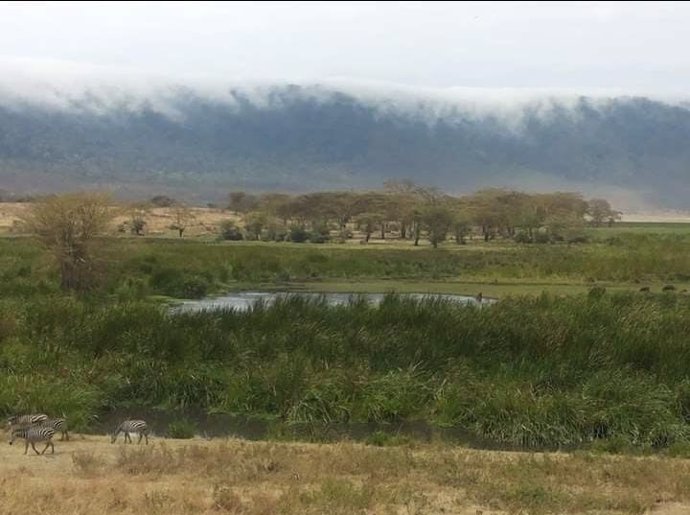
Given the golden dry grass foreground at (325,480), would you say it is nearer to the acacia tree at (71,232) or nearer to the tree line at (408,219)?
the acacia tree at (71,232)

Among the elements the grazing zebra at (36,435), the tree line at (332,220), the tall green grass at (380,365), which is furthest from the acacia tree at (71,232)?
the grazing zebra at (36,435)

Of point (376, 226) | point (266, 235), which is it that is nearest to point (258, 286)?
point (266, 235)

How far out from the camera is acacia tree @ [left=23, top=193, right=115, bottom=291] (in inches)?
1313

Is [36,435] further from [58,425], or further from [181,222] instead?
[181,222]

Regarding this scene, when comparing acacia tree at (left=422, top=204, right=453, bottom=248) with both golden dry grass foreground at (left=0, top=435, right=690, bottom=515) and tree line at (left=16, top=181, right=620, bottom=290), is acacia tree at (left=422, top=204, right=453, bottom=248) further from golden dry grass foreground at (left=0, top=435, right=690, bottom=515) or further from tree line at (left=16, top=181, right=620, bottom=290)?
golden dry grass foreground at (left=0, top=435, right=690, bottom=515)

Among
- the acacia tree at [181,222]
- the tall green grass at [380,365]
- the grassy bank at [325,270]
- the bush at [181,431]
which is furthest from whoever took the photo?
the acacia tree at [181,222]

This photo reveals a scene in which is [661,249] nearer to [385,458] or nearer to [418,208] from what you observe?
[418,208]

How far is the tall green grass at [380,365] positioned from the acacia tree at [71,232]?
31.5 feet

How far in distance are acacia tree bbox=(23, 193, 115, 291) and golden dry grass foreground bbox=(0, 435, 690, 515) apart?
19.8 metres

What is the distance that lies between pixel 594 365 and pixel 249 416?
24.9 ft

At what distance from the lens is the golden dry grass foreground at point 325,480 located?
10.3 meters

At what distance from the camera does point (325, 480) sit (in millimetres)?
11516

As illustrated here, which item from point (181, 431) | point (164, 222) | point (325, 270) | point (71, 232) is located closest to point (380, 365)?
point (181, 431)

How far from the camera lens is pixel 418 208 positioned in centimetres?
9950
